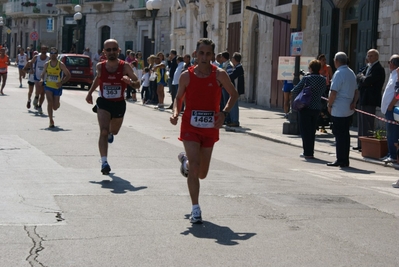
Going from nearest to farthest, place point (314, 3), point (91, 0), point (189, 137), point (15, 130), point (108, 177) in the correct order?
point (189, 137)
point (108, 177)
point (15, 130)
point (314, 3)
point (91, 0)

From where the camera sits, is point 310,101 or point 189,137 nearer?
point 189,137

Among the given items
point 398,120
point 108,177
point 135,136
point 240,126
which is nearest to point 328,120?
point 240,126

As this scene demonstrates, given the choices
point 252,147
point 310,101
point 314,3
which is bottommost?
point 252,147

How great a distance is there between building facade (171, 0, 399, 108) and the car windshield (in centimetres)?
527

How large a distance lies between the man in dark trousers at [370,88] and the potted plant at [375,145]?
0.54 meters

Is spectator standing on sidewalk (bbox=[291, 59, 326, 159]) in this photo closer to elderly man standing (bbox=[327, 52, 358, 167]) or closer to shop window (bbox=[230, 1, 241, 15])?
elderly man standing (bbox=[327, 52, 358, 167])

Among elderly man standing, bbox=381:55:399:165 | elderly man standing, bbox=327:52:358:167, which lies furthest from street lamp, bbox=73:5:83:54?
elderly man standing, bbox=327:52:358:167

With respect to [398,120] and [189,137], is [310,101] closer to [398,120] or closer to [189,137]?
[398,120]

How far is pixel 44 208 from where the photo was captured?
8.27 m

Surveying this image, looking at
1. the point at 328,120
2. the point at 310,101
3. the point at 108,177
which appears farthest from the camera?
the point at 328,120

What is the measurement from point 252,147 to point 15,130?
4674 millimetres

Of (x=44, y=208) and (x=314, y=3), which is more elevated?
(x=314, y=3)

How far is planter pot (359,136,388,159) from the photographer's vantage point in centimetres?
1423

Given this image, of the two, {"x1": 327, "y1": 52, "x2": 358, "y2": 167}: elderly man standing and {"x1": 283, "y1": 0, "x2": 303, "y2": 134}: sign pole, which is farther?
{"x1": 283, "y1": 0, "x2": 303, "y2": 134}: sign pole
